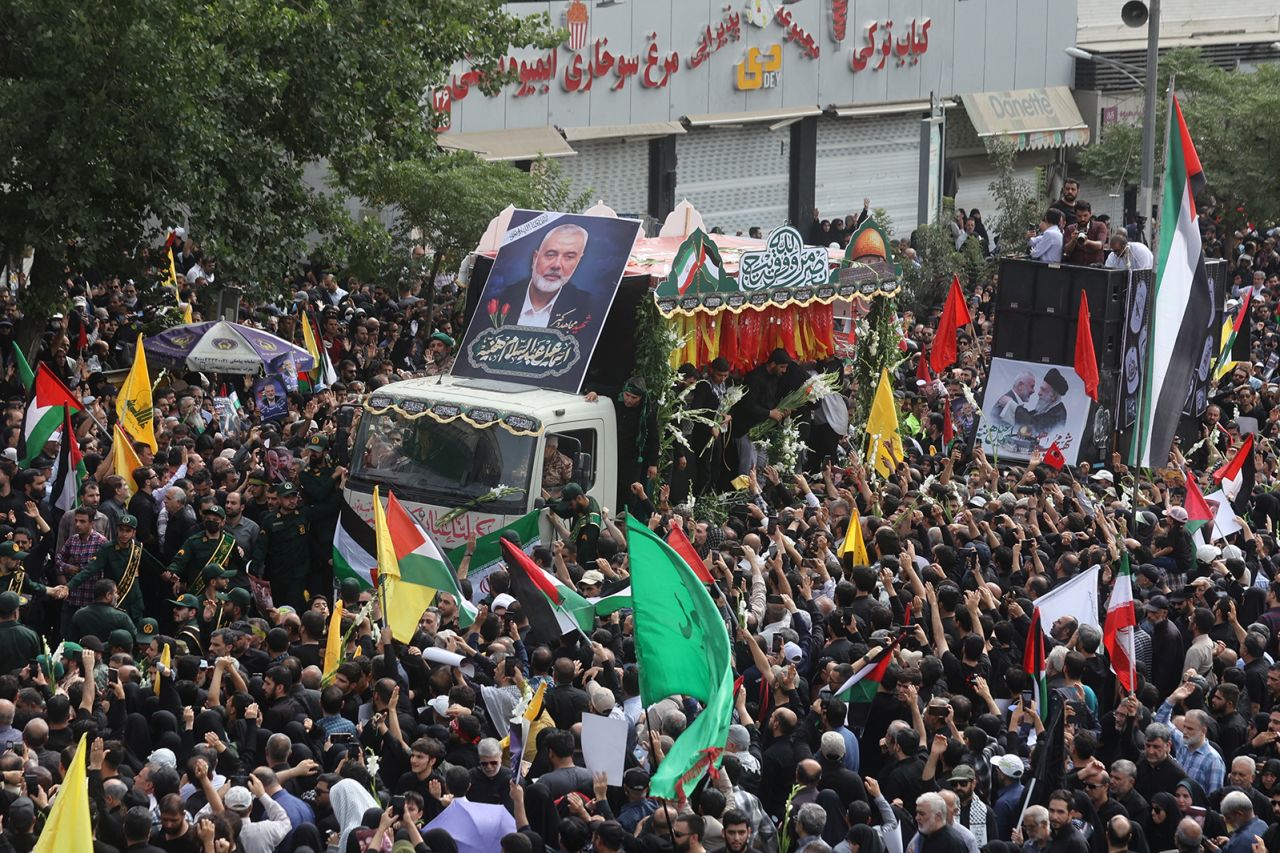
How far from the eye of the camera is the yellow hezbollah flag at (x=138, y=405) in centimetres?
1645

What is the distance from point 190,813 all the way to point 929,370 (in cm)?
1633

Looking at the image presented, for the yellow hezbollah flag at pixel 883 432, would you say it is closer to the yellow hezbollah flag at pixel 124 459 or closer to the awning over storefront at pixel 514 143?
the yellow hezbollah flag at pixel 124 459

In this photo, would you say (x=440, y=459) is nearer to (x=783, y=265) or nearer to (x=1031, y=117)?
(x=783, y=265)

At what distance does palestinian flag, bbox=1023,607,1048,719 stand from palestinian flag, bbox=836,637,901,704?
2.43ft

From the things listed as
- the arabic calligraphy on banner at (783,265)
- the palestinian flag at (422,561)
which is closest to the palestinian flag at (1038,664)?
the palestinian flag at (422,561)

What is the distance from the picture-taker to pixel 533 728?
1028 centimetres

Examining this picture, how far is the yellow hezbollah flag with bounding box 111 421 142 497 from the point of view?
49.6 ft

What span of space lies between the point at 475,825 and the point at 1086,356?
12.6 m

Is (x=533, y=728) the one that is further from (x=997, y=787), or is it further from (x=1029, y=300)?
(x=1029, y=300)

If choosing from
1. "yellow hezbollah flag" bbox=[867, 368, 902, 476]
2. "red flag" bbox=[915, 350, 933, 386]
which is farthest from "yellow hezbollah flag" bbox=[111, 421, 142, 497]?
"red flag" bbox=[915, 350, 933, 386]

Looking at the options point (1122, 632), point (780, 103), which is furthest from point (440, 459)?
point (780, 103)

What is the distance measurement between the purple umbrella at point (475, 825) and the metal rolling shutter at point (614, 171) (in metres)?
26.3

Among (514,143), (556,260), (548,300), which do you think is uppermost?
(514,143)

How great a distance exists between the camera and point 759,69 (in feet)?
126
